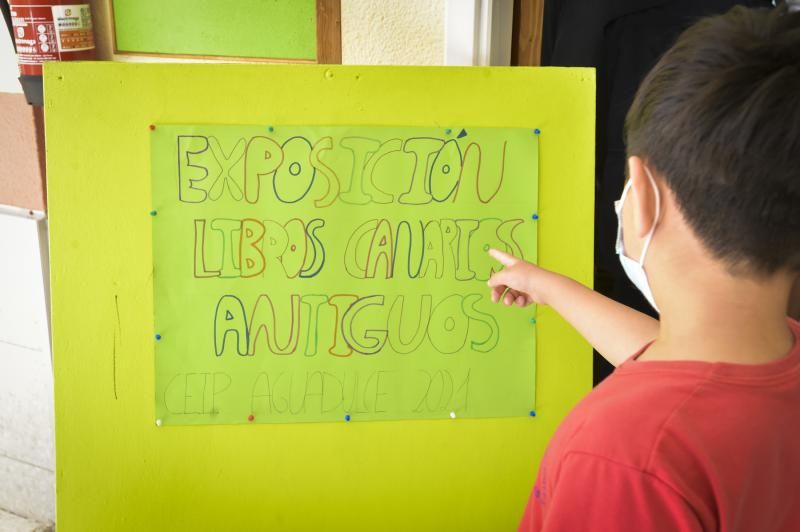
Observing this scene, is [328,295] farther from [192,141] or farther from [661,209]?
[661,209]

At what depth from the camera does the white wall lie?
1482 millimetres

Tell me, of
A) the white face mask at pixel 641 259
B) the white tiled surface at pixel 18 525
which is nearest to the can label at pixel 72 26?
the white face mask at pixel 641 259

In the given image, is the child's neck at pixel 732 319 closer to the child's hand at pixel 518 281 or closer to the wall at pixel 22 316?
the child's hand at pixel 518 281

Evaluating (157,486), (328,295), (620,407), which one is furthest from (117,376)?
(620,407)

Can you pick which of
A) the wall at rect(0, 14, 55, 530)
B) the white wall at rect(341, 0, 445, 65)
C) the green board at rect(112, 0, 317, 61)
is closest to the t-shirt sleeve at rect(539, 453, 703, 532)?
the white wall at rect(341, 0, 445, 65)

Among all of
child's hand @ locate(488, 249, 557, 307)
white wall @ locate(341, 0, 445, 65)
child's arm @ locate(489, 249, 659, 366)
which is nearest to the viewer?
child's arm @ locate(489, 249, 659, 366)

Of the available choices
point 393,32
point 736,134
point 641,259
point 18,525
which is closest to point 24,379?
point 18,525

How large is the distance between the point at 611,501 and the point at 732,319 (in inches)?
8.2

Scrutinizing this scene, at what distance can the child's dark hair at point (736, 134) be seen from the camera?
62 centimetres

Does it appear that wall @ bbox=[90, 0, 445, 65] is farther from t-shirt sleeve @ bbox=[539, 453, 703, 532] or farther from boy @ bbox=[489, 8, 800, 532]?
t-shirt sleeve @ bbox=[539, 453, 703, 532]

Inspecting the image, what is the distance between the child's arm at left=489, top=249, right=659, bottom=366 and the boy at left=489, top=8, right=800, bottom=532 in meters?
0.34

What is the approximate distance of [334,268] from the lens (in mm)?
1298

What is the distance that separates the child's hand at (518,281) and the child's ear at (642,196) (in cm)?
44

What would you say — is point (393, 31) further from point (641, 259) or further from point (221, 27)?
point (641, 259)
